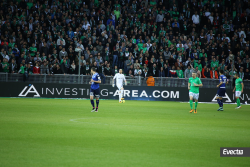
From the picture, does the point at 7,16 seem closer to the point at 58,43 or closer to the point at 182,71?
the point at 58,43

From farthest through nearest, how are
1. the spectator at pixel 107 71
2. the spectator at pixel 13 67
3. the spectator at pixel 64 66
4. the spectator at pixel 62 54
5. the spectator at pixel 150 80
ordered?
the spectator at pixel 150 80, the spectator at pixel 107 71, the spectator at pixel 62 54, the spectator at pixel 64 66, the spectator at pixel 13 67

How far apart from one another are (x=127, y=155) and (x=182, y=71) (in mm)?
22918

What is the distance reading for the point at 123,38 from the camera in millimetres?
29984

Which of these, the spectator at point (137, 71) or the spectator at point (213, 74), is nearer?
the spectator at point (137, 71)

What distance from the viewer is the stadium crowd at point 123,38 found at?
87.7 feet

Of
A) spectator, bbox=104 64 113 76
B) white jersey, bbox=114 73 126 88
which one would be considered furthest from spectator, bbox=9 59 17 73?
white jersey, bbox=114 73 126 88

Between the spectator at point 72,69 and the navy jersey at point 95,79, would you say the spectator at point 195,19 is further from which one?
the navy jersey at point 95,79

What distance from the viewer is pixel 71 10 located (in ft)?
99.4

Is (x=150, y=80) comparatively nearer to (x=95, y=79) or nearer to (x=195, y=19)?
(x=195, y=19)

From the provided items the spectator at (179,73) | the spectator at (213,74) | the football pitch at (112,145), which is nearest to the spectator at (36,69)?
the spectator at (179,73)

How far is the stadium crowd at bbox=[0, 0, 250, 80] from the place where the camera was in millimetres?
26734

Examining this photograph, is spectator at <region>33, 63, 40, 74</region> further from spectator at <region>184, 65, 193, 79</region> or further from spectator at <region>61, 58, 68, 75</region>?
spectator at <region>184, 65, 193, 79</region>

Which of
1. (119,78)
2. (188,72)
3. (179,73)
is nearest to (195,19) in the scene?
(188,72)

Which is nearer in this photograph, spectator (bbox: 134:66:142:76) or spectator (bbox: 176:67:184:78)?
spectator (bbox: 134:66:142:76)
